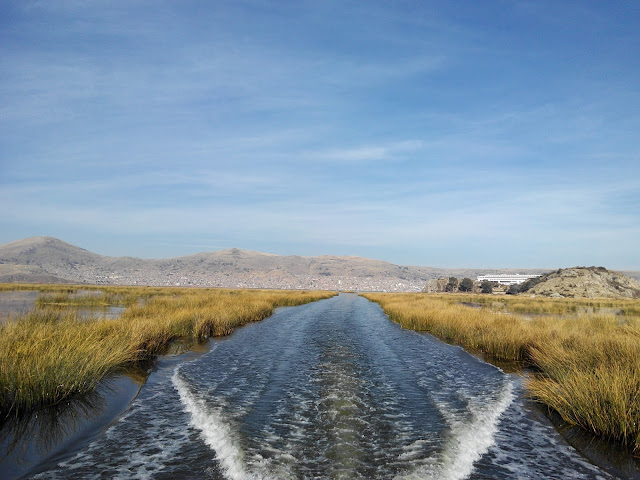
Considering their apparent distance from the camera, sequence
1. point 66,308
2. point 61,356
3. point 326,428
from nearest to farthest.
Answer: point 326,428 → point 61,356 → point 66,308

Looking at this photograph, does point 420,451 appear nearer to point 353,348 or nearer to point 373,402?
point 373,402

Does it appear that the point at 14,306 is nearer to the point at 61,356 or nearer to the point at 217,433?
the point at 61,356

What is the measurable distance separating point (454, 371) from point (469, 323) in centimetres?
850

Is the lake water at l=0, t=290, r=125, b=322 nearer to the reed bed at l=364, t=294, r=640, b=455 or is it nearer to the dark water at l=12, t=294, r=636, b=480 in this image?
the dark water at l=12, t=294, r=636, b=480

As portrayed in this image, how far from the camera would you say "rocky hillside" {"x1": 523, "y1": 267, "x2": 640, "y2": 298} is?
71.3 m

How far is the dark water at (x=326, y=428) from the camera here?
5906 millimetres

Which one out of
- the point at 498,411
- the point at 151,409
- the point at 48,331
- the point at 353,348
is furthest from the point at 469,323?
the point at 48,331

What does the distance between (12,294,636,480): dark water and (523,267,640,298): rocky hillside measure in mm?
73188

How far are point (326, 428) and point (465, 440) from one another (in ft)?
8.85

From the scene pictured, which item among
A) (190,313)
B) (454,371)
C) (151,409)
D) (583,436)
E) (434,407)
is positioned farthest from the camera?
(190,313)

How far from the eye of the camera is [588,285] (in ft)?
237

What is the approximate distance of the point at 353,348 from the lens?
16.8m

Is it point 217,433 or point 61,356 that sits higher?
point 61,356

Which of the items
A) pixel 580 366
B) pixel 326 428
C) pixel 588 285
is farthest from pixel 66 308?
pixel 588 285
